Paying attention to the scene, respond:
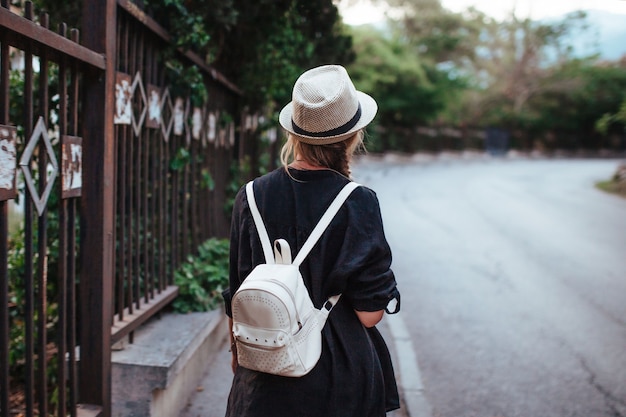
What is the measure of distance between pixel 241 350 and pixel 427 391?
2987mm

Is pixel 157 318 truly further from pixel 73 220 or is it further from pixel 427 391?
pixel 427 391

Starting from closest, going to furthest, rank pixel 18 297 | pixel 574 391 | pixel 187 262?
1. pixel 18 297
2. pixel 574 391
3. pixel 187 262

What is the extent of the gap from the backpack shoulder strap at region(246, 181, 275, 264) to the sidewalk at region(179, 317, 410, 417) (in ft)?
7.39

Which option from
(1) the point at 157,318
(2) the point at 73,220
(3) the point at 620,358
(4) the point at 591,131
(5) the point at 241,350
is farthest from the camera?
(4) the point at 591,131

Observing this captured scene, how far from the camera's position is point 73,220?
114 inches

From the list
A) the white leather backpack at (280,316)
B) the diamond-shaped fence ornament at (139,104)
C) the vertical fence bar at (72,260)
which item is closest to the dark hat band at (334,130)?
the white leather backpack at (280,316)

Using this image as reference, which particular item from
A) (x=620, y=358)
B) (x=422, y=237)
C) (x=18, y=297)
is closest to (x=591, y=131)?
(x=422, y=237)

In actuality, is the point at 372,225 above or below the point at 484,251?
above

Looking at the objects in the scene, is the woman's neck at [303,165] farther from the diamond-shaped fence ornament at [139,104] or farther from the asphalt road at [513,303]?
the asphalt road at [513,303]

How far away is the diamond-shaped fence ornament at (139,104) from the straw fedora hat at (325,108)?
1798mm

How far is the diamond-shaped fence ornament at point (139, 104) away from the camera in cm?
364

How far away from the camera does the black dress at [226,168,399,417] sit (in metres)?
2.02

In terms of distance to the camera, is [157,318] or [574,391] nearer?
[157,318]

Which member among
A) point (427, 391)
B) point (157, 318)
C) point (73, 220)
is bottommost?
point (427, 391)
